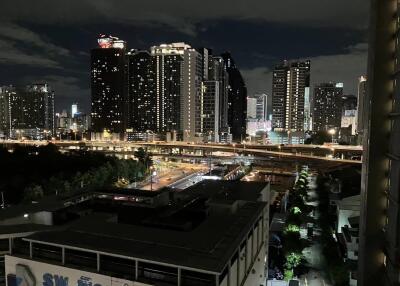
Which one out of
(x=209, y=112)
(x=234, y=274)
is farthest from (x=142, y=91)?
(x=234, y=274)

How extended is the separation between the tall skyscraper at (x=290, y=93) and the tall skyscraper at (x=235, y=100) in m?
5.55

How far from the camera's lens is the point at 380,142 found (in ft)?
14.9

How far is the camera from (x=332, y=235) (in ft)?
32.8

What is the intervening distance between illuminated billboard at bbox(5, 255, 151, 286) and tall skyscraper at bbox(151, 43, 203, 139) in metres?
36.1

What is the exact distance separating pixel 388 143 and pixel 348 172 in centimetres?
1492

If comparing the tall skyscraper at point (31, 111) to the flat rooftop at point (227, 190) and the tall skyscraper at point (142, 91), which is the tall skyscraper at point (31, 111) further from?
the flat rooftop at point (227, 190)

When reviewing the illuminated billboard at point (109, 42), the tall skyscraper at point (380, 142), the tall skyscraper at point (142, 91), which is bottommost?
the tall skyscraper at point (380, 142)

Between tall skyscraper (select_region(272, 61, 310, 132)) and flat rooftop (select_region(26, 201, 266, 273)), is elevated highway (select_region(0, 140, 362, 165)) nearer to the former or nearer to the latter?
flat rooftop (select_region(26, 201, 266, 273))

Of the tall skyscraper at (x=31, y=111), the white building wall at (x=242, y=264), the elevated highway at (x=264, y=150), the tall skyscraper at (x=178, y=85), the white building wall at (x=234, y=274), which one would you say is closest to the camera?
the white building wall at (x=234, y=274)

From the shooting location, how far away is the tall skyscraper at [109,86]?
4475cm

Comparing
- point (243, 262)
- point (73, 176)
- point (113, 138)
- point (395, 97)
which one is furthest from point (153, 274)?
point (113, 138)

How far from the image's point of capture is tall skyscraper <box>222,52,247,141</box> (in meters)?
53.9

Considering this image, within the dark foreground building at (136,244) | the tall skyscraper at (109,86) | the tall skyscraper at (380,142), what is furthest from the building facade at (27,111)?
the tall skyscraper at (380,142)

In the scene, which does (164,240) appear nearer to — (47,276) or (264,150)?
(47,276)
